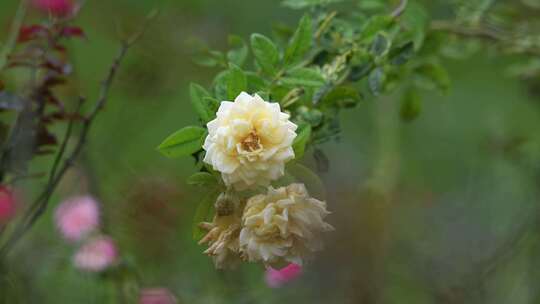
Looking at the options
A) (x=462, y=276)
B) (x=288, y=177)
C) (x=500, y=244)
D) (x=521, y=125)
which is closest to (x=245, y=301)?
(x=462, y=276)

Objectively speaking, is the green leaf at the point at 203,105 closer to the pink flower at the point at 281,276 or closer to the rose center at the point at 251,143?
the rose center at the point at 251,143

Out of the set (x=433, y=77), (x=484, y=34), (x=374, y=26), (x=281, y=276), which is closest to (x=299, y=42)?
(x=374, y=26)

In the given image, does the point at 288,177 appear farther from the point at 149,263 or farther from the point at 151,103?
the point at 151,103

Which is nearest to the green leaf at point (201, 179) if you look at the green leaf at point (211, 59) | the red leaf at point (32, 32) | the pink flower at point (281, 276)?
the green leaf at point (211, 59)

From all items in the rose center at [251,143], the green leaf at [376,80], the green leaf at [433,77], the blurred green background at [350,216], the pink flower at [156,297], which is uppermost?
the rose center at [251,143]

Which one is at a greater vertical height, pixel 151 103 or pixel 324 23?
pixel 324 23

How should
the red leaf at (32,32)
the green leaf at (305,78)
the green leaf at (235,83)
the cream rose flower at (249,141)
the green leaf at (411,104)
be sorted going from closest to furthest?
the cream rose flower at (249,141), the green leaf at (235,83), the green leaf at (305,78), the red leaf at (32,32), the green leaf at (411,104)

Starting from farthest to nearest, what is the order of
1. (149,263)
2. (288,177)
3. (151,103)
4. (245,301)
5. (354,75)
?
(151,103) < (149,263) < (245,301) < (354,75) < (288,177)
